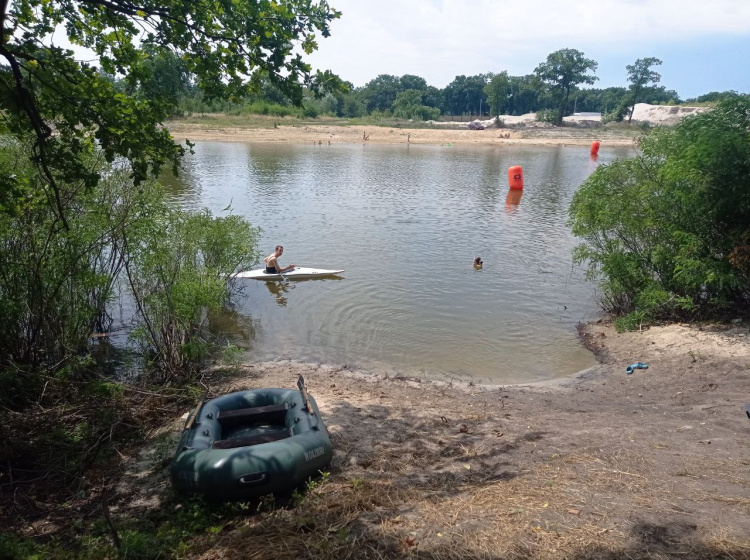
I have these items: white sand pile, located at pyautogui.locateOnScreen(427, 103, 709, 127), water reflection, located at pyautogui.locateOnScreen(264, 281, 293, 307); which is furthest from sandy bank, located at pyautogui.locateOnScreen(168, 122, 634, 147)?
water reflection, located at pyautogui.locateOnScreen(264, 281, 293, 307)

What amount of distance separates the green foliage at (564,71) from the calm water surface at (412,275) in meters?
61.7

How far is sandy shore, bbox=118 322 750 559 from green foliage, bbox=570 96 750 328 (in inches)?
50.6

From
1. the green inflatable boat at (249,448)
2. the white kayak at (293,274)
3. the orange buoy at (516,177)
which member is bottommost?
the white kayak at (293,274)

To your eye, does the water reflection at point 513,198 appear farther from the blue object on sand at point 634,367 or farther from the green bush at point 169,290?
the green bush at point 169,290

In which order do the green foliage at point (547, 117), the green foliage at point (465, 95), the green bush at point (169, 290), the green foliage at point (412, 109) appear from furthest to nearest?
the green foliage at point (465, 95), the green foliage at point (412, 109), the green foliage at point (547, 117), the green bush at point (169, 290)

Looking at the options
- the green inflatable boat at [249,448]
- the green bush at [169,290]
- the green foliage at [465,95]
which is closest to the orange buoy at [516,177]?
the green bush at [169,290]

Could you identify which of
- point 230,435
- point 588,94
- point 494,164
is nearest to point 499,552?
point 230,435

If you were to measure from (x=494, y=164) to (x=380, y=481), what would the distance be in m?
43.1

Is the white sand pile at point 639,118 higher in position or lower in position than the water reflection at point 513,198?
higher

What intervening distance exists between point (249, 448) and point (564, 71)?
98.9 meters

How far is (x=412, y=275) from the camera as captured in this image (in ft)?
54.8

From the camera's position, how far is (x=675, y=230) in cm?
1084

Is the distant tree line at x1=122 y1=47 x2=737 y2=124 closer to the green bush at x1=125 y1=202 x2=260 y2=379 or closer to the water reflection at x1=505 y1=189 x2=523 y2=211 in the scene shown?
the water reflection at x1=505 y1=189 x2=523 y2=211

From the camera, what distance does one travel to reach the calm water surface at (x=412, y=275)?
38.1 feet
